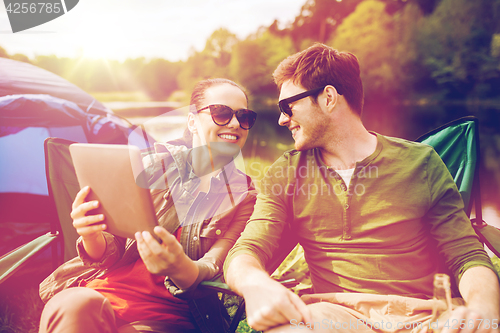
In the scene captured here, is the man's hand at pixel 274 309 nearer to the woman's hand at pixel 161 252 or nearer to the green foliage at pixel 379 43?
the woman's hand at pixel 161 252

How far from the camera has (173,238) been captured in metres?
1.24

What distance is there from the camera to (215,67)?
27828mm

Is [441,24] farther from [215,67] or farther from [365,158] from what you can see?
[365,158]

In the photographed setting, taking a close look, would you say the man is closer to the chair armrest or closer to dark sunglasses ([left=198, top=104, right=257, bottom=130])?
dark sunglasses ([left=198, top=104, right=257, bottom=130])

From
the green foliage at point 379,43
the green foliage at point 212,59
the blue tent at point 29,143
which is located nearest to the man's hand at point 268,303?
the blue tent at point 29,143

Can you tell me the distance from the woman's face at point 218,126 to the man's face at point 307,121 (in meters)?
0.35

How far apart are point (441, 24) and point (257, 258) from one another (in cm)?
4035

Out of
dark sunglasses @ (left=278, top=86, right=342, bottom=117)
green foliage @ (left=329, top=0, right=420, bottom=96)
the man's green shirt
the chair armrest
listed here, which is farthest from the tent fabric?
green foliage @ (left=329, top=0, right=420, bottom=96)

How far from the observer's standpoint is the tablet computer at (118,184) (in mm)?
1295

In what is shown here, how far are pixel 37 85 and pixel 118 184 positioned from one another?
3445mm

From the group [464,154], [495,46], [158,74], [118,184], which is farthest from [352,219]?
[495,46]

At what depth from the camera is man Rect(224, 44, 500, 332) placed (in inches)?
53.0

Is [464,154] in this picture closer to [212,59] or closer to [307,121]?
[307,121]

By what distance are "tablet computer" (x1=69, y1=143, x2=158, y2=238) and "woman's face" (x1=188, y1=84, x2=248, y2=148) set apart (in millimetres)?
644
